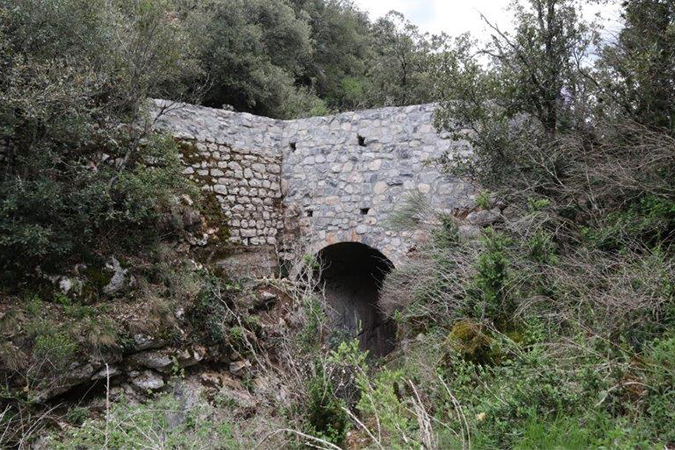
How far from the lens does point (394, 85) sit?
12.9 meters

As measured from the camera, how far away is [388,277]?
6.92m

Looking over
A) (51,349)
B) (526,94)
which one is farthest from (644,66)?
(51,349)

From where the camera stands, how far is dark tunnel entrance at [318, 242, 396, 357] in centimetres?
873

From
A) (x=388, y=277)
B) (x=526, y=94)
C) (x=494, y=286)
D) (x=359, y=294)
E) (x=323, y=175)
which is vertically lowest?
(x=359, y=294)

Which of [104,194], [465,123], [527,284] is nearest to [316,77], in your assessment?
[465,123]

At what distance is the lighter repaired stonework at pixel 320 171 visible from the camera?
300 inches

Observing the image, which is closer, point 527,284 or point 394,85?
point 527,284

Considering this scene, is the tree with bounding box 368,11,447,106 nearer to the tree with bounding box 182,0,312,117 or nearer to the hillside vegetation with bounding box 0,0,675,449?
the tree with bounding box 182,0,312,117

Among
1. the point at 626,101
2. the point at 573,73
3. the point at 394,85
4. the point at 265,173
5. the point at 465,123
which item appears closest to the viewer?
the point at 626,101

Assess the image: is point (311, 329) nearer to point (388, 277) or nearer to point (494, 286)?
point (494, 286)

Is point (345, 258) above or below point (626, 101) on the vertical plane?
below

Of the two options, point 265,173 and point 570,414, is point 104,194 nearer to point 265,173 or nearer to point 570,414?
point 265,173

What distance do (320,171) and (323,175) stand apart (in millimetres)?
85

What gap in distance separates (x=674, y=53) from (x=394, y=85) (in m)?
8.03
